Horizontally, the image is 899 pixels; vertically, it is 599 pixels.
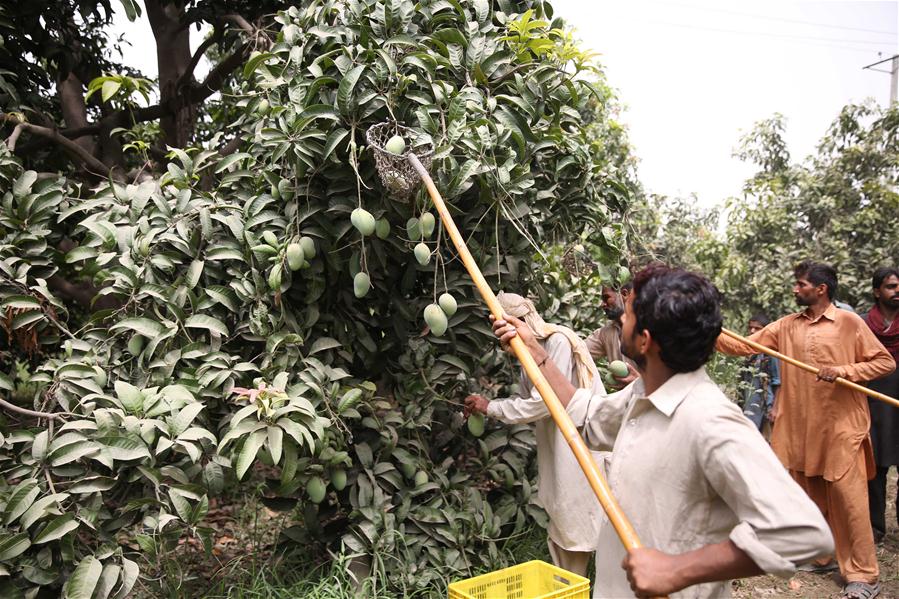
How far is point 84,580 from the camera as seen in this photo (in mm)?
1813

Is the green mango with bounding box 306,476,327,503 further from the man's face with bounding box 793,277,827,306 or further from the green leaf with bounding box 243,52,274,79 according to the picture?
the man's face with bounding box 793,277,827,306

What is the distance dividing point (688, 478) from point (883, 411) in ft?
9.73

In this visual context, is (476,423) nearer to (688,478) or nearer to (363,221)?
(363,221)

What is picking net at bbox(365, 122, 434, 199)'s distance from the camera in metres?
2.13

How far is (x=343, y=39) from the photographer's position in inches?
94.2

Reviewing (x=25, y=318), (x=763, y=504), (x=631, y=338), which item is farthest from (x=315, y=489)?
(x=763, y=504)

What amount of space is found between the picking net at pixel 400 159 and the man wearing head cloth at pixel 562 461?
20.7 inches

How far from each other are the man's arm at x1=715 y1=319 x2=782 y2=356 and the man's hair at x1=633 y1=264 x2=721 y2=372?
2017 mm

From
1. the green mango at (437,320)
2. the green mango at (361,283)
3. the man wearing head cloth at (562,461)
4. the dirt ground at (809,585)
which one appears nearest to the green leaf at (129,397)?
the green mango at (361,283)

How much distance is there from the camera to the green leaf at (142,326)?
2.21 metres

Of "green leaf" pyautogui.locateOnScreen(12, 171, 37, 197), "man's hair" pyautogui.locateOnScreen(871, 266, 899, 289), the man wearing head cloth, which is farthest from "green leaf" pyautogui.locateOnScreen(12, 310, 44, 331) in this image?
"man's hair" pyautogui.locateOnScreen(871, 266, 899, 289)

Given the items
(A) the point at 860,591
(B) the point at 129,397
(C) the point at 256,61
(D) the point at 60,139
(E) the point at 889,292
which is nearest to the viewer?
(B) the point at 129,397

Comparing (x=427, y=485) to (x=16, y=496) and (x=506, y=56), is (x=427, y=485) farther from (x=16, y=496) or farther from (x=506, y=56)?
(x=506, y=56)

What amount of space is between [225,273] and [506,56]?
3.83 ft
